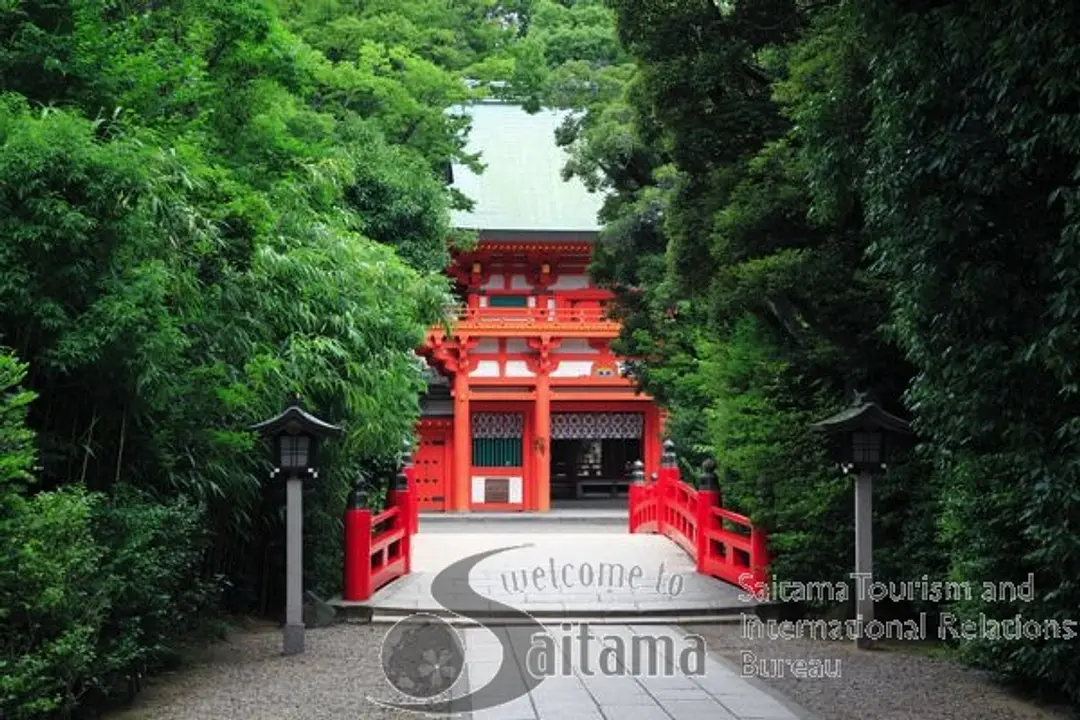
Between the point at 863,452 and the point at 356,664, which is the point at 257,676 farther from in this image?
the point at 863,452

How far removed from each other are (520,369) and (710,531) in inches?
530

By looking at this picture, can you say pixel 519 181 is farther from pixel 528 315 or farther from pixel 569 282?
pixel 528 315

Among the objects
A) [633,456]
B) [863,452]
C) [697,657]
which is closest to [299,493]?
[697,657]

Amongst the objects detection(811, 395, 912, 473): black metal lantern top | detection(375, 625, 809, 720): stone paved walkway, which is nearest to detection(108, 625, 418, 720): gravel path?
detection(375, 625, 809, 720): stone paved walkway

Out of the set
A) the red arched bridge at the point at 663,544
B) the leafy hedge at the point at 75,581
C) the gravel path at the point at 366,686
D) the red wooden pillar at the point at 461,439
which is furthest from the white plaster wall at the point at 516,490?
the leafy hedge at the point at 75,581

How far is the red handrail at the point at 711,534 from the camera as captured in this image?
10742mm

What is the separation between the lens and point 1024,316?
5328mm

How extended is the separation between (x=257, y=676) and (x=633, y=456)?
805 inches

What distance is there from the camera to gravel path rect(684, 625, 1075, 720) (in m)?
6.79

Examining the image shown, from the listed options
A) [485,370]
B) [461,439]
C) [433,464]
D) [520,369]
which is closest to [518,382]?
[520,369]

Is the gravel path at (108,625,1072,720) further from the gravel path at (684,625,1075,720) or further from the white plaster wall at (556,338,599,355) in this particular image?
the white plaster wall at (556,338,599,355)

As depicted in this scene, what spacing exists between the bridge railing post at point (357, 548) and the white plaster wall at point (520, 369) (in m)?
14.9

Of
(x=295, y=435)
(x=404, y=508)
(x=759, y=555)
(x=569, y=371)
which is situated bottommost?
(x=759, y=555)

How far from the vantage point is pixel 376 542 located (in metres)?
11.4
